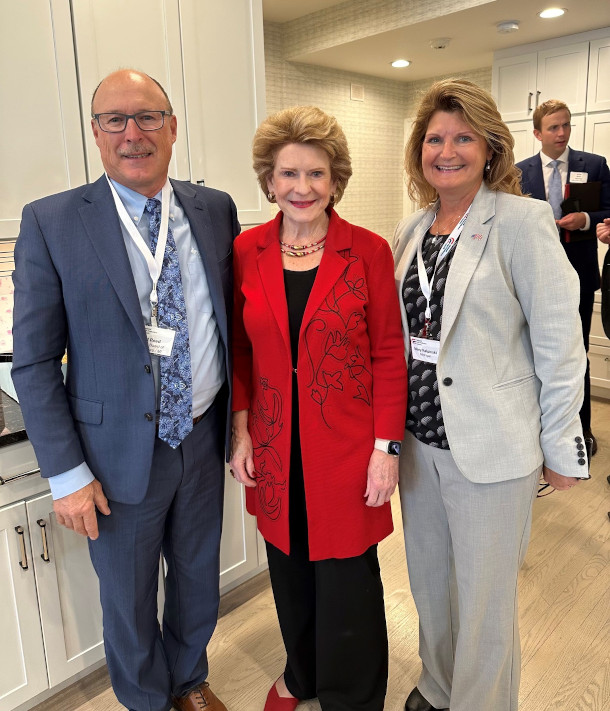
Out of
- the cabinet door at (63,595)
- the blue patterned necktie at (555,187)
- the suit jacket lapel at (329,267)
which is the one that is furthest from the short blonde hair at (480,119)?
the blue patterned necktie at (555,187)

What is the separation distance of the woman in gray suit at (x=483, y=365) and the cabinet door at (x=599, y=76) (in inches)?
140

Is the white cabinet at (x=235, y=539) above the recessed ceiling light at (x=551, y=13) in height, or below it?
below

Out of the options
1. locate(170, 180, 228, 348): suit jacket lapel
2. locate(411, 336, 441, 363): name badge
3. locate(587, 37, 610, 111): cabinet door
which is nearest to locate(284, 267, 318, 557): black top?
locate(170, 180, 228, 348): suit jacket lapel

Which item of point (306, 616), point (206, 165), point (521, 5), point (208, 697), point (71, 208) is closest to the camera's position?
point (71, 208)

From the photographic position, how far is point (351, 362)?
4.46ft

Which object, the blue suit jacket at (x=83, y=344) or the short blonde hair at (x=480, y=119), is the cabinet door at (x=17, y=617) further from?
the short blonde hair at (x=480, y=119)

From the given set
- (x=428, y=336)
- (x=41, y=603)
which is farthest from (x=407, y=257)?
(x=41, y=603)

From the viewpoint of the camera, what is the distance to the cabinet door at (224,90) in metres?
2.05

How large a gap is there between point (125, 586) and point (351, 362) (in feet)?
2.58

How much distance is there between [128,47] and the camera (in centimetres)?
186

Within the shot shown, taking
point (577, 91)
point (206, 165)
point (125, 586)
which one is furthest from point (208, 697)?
point (577, 91)

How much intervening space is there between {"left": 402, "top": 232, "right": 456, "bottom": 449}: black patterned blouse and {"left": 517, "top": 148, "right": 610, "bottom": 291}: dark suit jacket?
2.00 m

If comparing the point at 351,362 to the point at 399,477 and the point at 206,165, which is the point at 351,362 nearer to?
the point at 399,477

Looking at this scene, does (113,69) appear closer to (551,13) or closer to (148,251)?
(148,251)
